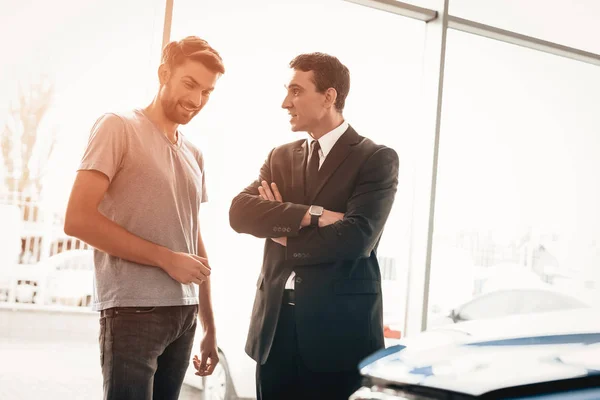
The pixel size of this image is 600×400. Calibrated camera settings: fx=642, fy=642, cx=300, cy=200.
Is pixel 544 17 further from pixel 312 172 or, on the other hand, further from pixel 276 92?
pixel 312 172

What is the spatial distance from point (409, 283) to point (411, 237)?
284 millimetres

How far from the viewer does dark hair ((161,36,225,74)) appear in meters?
1.90

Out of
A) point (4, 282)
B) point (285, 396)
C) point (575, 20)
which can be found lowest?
point (285, 396)

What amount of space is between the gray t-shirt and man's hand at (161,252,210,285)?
0.04 meters

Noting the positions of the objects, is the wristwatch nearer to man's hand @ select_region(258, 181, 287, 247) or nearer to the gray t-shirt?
man's hand @ select_region(258, 181, 287, 247)

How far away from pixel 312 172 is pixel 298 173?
61mm

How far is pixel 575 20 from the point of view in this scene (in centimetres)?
439

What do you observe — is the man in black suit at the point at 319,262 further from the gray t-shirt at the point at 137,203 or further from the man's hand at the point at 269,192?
the gray t-shirt at the point at 137,203

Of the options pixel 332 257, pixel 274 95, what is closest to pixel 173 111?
pixel 332 257

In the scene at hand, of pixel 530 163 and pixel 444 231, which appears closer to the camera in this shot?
pixel 444 231

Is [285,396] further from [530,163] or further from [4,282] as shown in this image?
[530,163]

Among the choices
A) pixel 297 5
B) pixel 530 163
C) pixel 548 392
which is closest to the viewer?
pixel 548 392

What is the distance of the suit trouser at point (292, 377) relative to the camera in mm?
2076

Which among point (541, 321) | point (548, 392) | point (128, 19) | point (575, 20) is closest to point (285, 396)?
point (541, 321)
